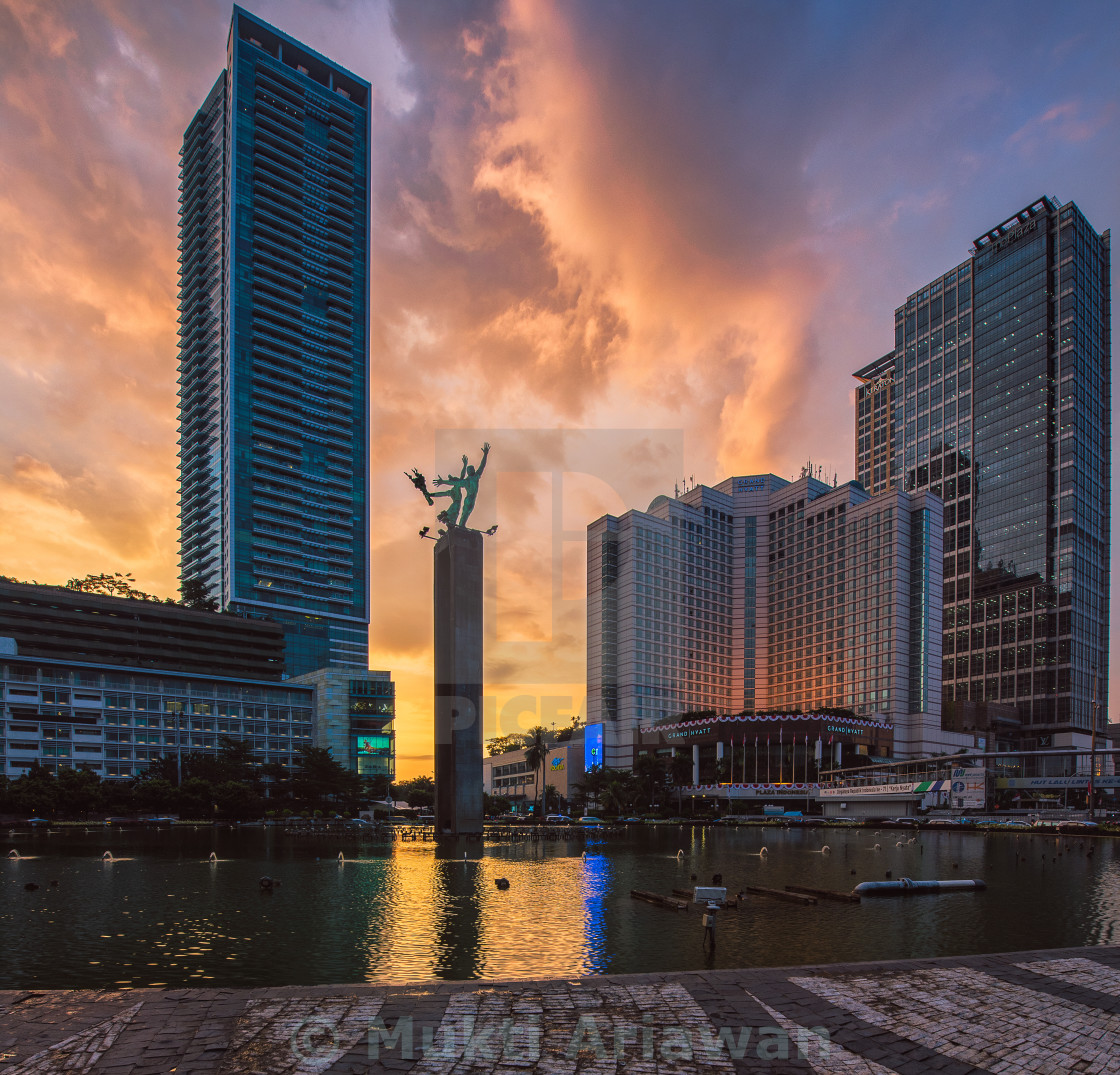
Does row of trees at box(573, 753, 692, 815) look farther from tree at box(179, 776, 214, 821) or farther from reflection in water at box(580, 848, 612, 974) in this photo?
reflection in water at box(580, 848, 612, 974)

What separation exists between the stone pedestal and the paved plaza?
6308 cm

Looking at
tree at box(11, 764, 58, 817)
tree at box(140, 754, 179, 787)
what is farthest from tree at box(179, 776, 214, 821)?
tree at box(140, 754, 179, 787)

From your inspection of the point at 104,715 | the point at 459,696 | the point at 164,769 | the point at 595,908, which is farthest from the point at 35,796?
the point at 595,908

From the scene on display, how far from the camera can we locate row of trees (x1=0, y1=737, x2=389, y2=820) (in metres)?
120

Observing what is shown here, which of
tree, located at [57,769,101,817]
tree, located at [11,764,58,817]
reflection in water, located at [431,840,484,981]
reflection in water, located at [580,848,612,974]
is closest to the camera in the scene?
reflection in water, located at [431,840,484,981]

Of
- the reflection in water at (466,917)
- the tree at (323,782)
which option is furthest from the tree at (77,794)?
the reflection in water at (466,917)

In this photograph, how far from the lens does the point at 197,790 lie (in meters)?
130

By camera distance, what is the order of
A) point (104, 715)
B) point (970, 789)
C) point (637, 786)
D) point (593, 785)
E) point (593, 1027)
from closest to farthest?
point (593, 1027) → point (970, 789) → point (637, 786) → point (104, 715) → point (593, 785)

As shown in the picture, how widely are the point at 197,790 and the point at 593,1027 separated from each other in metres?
→ 130

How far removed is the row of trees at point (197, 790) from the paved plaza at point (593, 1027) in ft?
398

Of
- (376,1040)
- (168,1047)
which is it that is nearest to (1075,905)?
(376,1040)

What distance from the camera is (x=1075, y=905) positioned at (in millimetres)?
41312

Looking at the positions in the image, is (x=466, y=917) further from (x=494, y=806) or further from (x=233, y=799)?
(x=494, y=806)

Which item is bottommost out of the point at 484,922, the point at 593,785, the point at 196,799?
the point at 593,785
